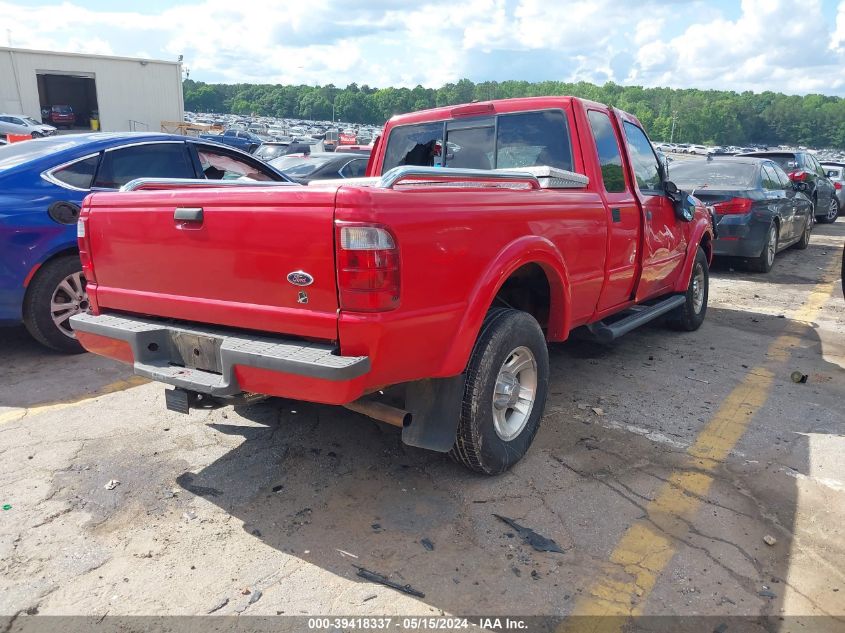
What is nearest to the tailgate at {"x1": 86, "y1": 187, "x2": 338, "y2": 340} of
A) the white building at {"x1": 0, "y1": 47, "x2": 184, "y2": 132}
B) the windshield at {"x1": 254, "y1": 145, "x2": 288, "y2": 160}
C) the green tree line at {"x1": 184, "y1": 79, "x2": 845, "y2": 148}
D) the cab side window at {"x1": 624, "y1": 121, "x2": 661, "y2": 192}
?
the cab side window at {"x1": 624, "y1": 121, "x2": 661, "y2": 192}

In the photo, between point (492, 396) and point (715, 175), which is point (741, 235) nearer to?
point (715, 175)

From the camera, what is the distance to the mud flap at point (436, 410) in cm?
299

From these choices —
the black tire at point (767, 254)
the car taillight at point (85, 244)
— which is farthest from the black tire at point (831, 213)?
the car taillight at point (85, 244)

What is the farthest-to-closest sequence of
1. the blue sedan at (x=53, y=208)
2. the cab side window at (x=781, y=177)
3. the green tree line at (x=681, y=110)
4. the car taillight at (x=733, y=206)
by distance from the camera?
the green tree line at (x=681, y=110), the cab side window at (x=781, y=177), the car taillight at (x=733, y=206), the blue sedan at (x=53, y=208)

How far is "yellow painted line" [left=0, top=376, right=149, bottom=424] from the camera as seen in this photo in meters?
4.07

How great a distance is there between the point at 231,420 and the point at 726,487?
→ 2.93 m

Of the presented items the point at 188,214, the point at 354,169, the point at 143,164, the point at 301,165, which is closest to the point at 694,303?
the point at 188,214

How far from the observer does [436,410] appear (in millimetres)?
3020

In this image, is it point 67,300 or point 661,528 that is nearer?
point 661,528

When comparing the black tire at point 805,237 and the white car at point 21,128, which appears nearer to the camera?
the black tire at point 805,237

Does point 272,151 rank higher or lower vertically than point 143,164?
higher

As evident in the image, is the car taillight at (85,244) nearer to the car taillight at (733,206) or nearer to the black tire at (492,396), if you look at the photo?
the black tire at (492,396)

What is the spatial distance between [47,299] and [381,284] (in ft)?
11.6

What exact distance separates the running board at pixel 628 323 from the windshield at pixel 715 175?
4.65 metres
